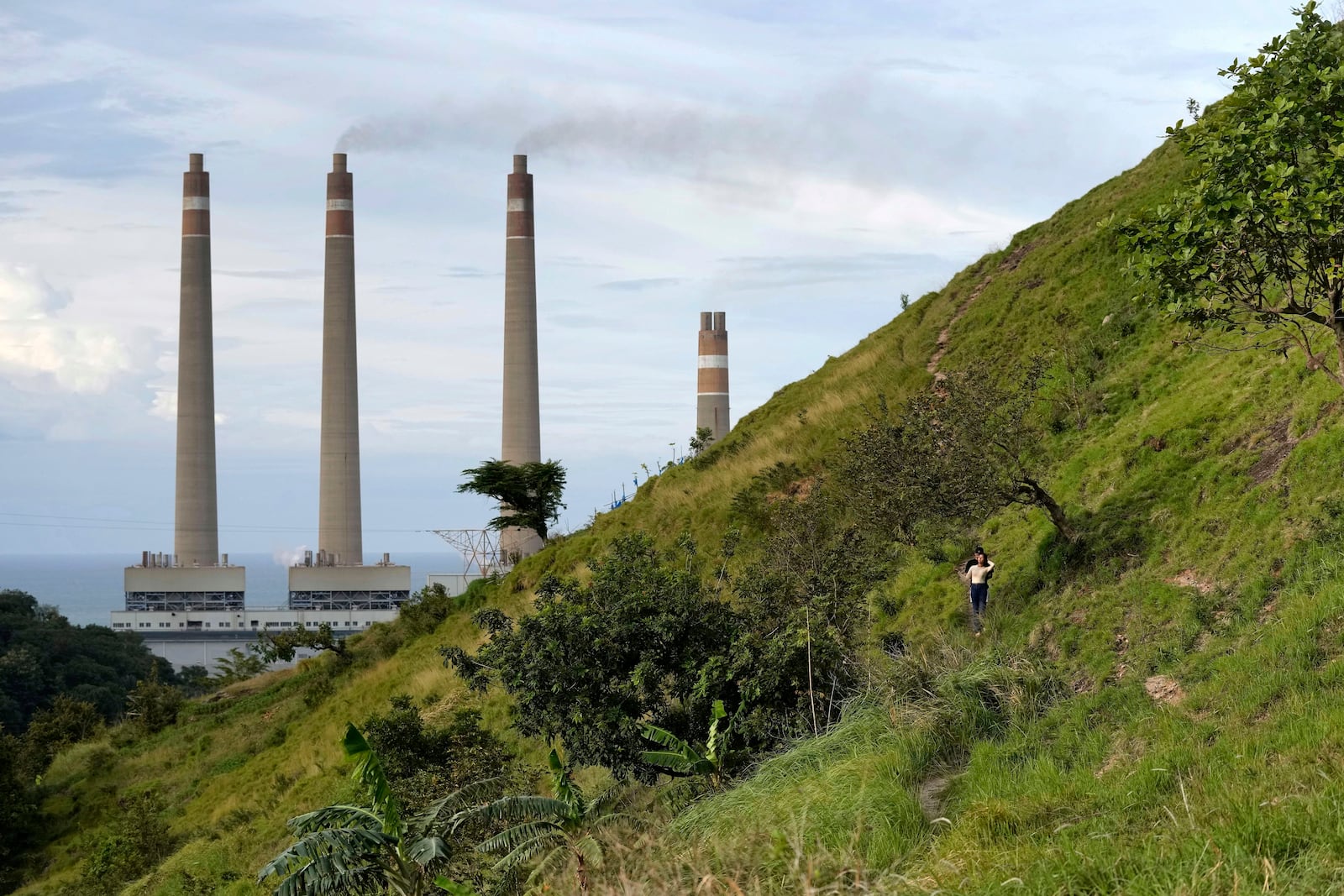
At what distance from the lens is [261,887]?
22.7m

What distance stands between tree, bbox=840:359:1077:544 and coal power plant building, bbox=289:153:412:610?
236ft

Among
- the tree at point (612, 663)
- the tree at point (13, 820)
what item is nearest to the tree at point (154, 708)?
the tree at point (13, 820)

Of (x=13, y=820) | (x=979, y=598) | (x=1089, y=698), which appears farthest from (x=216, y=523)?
(x=1089, y=698)

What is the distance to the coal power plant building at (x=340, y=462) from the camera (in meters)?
88.9

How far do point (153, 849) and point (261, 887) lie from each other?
936 centimetres

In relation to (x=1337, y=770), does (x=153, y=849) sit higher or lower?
lower

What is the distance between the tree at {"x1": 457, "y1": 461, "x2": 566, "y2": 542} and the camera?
57250 mm

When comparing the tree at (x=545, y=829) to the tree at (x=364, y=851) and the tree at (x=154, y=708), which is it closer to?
the tree at (x=364, y=851)

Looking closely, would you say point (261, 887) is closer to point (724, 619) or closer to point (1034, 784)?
point (724, 619)

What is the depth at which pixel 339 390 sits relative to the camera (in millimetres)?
90250

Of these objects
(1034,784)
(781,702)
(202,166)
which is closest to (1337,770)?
(1034,784)

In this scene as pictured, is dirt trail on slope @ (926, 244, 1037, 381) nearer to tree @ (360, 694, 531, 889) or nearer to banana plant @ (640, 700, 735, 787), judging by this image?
tree @ (360, 694, 531, 889)

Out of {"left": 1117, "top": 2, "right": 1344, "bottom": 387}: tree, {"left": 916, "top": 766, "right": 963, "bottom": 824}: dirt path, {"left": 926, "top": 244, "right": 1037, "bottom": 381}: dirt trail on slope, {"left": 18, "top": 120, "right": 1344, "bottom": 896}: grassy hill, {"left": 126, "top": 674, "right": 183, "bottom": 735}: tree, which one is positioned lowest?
{"left": 126, "top": 674, "right": 183, "bottom": 735}: tree

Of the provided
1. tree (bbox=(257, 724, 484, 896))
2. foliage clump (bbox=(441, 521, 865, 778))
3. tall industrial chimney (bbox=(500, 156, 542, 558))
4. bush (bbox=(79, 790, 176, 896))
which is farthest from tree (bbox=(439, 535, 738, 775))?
tall industrial chimney (bbox=(500, 156, 542, 558))
